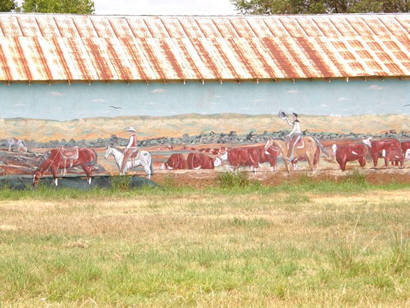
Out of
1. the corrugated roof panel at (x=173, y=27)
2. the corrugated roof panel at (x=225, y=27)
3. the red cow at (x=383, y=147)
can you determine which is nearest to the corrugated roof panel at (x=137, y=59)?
the corrugated roof panel at (x=173, y=27)

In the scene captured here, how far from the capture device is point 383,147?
952 inches

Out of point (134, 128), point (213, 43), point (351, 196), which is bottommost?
point (351, 196)

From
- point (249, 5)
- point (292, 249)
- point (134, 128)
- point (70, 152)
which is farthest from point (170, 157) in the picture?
point (249, 5)

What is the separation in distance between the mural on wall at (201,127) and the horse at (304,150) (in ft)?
0.09

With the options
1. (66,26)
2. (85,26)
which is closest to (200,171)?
(85,26)

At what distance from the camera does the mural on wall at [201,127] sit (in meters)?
21.9

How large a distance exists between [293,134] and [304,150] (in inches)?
21.9

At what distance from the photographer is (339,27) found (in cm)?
2684

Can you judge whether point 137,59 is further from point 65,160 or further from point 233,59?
point 65,160

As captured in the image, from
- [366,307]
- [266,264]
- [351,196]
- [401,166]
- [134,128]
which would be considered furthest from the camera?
[401,166]

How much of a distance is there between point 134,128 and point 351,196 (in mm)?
6130

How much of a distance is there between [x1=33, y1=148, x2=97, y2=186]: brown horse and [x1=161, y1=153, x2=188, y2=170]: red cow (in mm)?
1989

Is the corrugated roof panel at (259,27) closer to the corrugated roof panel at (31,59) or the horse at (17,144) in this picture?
the corrugated roof panel at (31,59)

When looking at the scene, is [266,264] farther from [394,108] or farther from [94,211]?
[394,108]
